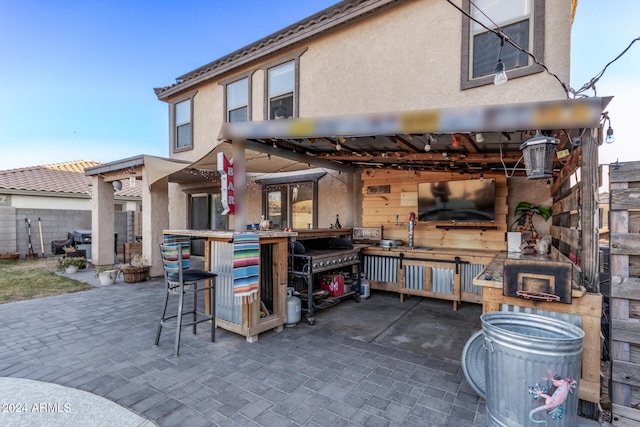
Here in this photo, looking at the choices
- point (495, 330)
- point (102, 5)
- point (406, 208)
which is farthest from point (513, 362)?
point (102, 5)

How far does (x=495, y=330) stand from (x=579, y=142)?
1.62m

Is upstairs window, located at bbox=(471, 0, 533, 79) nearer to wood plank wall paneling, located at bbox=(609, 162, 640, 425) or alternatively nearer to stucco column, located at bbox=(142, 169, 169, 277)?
wood plank wall paneling, located at bbox=(609, 162, 640, 425)

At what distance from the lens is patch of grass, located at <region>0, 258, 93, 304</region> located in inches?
226

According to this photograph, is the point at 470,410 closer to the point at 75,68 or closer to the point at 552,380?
the point at 552,380

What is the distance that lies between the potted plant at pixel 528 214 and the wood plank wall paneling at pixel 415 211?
22cm

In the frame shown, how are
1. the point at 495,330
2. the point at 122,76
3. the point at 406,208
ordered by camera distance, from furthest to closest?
the point at 122,76, the point at 406,208, the point at 495,330

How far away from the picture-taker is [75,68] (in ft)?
33.4

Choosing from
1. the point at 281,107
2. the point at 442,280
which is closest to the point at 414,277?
the point at 442,280

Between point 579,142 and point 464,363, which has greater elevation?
point 579,142

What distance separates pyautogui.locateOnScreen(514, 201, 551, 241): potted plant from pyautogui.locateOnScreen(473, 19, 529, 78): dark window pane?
2111 mm

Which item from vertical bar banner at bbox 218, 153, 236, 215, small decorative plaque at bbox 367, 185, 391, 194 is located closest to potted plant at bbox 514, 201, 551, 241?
small decorative plaque at bbox 367, 185, 391, 194

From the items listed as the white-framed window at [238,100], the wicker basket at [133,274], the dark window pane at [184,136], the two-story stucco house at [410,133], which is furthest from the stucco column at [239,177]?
the dark window pane at [184,136]

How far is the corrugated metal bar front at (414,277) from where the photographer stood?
5.28 meters

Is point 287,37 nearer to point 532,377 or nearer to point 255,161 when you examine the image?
point 255,161
